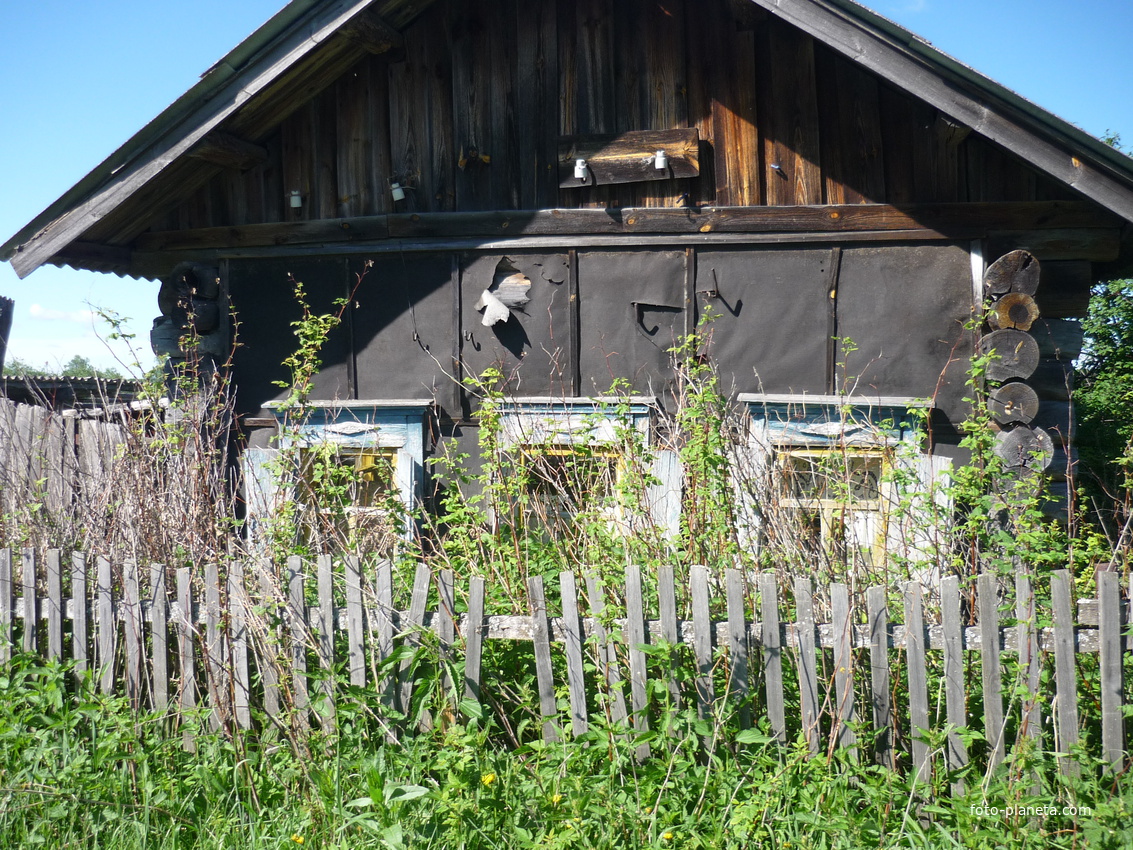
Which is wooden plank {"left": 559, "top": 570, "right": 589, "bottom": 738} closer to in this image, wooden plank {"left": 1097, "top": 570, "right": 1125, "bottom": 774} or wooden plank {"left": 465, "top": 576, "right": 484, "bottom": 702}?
wooden plank {"left": 465, "top": 576, "right": 484, "bottom": 702}

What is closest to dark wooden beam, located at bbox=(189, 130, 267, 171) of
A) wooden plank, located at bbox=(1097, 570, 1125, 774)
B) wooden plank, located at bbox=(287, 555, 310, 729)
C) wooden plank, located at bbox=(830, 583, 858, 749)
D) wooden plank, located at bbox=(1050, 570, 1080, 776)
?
wooden plank, located at bbox=(287, 555, 310, 729)

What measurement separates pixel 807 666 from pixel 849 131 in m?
3.94

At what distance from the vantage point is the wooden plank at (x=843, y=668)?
11.1 ft

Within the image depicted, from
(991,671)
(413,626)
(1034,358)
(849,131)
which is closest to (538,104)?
(849,131)

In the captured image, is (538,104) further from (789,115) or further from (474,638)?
(474,638)

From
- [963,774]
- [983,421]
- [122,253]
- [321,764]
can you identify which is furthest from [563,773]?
[122,253]

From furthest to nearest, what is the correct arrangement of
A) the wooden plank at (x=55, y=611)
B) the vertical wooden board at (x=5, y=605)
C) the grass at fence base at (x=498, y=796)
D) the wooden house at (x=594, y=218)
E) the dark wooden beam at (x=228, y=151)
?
the dark wooden beam at (x=228, y=151) < the wooden house at (x=594, y=218) < the vertical wooden board at (x=5, y=605) < the wooden plank at (x=55, y=611) < the grass at fence base at (x=498, y=796)

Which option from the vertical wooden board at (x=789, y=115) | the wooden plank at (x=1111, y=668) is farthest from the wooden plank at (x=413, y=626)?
the vertical wooden board at (x=789, y=115)

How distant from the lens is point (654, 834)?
3.02 metres

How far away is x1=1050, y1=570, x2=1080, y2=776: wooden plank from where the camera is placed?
3.24 meters

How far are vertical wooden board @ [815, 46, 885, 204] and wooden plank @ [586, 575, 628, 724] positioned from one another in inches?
142

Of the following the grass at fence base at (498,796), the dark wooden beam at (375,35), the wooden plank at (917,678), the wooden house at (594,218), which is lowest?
the grass at fence base at (498,796)

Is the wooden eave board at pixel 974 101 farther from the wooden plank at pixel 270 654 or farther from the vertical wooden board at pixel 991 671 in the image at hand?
the wooden plank at pixel 270 654

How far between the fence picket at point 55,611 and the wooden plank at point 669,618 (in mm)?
3178
